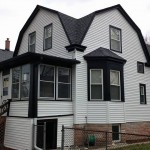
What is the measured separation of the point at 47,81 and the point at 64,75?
4.10 feet

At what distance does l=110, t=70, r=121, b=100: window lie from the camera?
13.8 meters

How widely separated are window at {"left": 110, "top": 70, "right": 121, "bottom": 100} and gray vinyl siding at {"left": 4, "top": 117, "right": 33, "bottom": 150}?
5201 mm

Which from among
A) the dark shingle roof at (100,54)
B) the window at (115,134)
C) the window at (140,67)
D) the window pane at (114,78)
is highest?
the dark shingle roof at (100,54)

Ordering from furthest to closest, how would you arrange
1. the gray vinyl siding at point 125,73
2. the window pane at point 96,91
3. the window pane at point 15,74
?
the window pane at point 96,91 < the gray vinyl siding at point 125,73 < the window pane at point 15,74

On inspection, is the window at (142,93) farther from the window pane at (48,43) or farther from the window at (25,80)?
the window at (25,80)

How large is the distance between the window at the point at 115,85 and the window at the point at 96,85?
2.26 ft

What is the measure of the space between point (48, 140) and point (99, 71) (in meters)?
4.68

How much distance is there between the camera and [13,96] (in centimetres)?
1269

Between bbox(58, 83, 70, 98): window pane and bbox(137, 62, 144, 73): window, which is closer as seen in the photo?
bbox(58, 83, 70, 98): window pane

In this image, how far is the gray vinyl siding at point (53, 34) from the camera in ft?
46.9

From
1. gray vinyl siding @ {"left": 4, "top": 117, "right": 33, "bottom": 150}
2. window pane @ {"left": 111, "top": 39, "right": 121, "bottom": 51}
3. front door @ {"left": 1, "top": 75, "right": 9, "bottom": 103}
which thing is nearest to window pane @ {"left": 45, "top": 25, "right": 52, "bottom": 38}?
front door @ {"left": 1, "top": 75, "right": 9, "bottom": 103}

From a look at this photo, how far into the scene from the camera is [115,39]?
15.6 meters

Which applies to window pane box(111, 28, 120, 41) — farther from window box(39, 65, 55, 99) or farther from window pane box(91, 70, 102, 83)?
window box(39, 65, 55, 99)

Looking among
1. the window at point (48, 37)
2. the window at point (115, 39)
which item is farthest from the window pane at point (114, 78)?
the window at point (48, 37)
